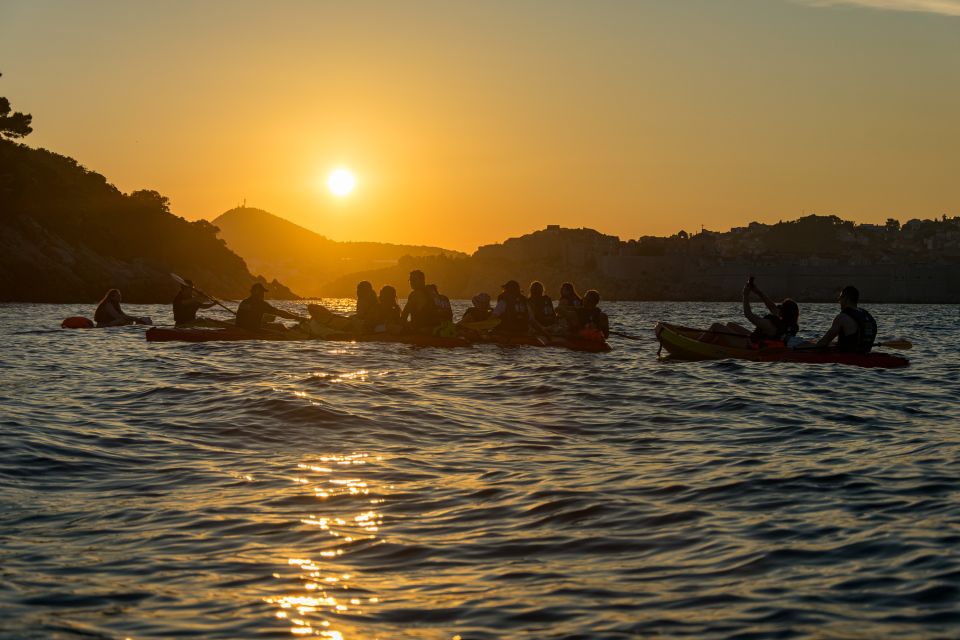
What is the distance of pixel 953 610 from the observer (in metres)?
5.12

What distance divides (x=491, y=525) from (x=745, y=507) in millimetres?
1885

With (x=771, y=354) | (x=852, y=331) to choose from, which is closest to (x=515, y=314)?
(x=771, y=354)

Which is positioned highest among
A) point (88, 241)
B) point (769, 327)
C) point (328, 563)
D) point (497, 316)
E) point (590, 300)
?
point (88, 241)

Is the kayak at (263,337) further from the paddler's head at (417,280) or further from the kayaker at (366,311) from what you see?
the paddler's head at (417,280)

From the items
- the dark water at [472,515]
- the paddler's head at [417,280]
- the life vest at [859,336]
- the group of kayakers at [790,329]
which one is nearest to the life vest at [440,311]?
the paddler's head at [417,280]

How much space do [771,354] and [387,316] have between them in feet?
29.0

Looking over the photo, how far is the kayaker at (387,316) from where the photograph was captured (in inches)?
953

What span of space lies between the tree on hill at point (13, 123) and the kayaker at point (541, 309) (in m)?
62.4

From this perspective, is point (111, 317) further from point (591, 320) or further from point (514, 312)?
point (591, 320)

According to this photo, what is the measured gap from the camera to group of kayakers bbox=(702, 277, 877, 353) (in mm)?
19125

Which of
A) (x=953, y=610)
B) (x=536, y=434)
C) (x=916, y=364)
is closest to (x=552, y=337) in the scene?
(x=916, y=364)

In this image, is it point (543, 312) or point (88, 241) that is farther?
point (88, 241)

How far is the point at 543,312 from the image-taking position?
2450 cm

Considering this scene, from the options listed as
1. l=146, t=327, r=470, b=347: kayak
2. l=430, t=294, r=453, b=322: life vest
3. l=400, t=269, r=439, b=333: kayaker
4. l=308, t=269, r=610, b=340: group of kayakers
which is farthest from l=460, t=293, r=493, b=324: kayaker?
l=400, t=269, r=439, b=333: kayaker
